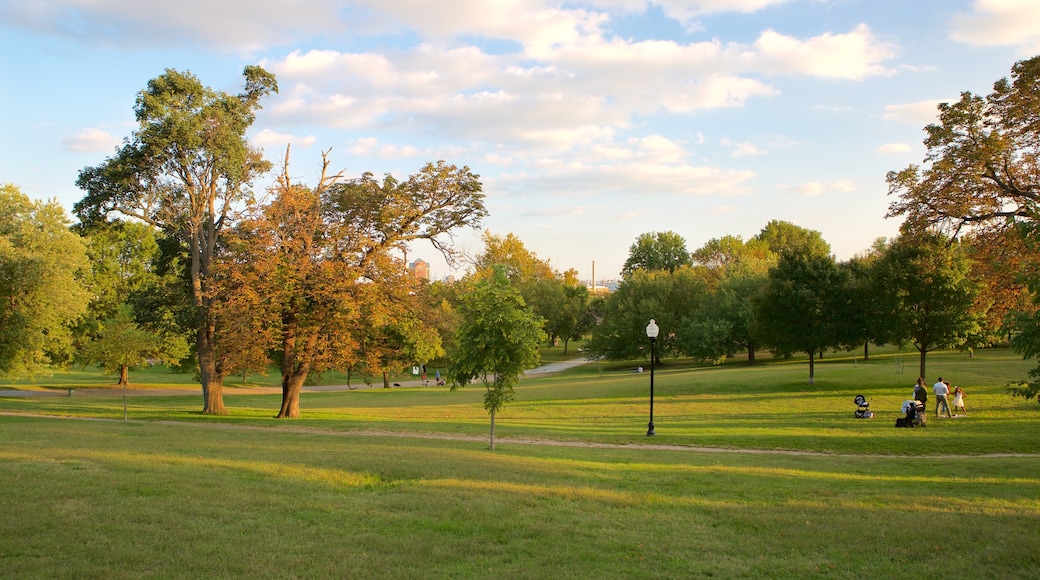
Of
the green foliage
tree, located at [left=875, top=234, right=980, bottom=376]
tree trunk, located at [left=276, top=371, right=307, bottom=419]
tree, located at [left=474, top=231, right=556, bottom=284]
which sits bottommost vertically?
tree trunk, located at [left=276, top=371, right=307, bottom=419]

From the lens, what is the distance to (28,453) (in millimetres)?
12375

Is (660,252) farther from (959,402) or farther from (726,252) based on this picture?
(959,402)

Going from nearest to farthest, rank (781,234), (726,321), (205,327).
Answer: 1. (205,327)
2. (726,321)
3. (781,234)

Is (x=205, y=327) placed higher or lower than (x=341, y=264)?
lower

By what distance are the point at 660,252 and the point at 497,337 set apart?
3452 inches

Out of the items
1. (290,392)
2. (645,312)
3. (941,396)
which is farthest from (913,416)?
(645,312)

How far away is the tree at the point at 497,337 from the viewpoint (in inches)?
623

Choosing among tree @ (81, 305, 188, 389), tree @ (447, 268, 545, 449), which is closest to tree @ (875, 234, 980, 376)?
tree @ (447, 268, 545, 449)

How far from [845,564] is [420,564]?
417cm

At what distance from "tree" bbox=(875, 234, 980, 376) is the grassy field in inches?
475

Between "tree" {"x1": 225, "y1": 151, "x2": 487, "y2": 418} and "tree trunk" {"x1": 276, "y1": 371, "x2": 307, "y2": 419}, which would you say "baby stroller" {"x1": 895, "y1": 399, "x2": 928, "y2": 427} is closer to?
"tree" {"x1": 225, "y1": 151, "x2": 487, "y2": 418}

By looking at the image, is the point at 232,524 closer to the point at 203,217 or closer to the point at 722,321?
the point at 203,217

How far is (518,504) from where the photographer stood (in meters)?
8.80

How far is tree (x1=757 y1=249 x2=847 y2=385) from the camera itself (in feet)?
119
